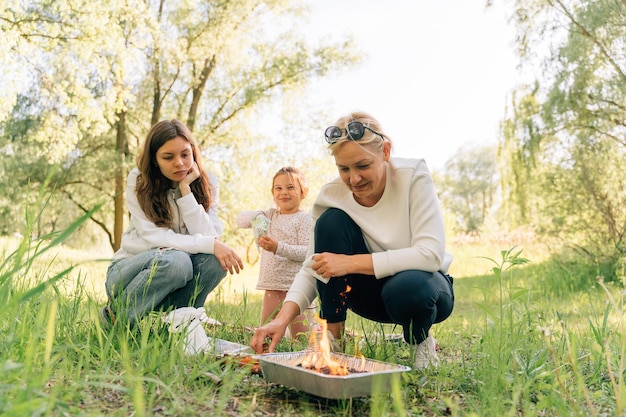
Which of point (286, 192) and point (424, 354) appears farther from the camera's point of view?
point (286, 192)

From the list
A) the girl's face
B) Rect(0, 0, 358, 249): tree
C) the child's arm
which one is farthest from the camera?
Rect(0, 0, 358, 249): tree

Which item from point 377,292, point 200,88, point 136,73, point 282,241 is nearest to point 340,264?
point 377,292

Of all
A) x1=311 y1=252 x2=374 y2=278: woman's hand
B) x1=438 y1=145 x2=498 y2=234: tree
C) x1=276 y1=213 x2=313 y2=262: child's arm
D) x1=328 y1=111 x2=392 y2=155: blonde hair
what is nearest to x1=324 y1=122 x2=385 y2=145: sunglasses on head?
x1=328 y1=111 x2=392 y2=155: blonde hair

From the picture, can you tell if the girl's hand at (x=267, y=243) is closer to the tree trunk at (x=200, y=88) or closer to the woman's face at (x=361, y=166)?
the woman's face at (x=361, y=166)

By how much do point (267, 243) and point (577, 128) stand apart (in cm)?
821

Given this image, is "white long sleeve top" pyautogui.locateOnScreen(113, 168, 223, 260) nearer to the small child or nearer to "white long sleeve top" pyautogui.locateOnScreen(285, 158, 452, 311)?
"white long sleeve top" pyautogui.locateOnScreen(285, 158, 452, 311)

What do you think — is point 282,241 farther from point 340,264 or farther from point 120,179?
point 120,179

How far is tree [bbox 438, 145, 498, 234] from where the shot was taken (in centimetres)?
5991

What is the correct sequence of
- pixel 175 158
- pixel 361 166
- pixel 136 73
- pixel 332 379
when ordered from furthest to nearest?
pixel 136 73, pixel 175 158, pixel 361 166, pixel 332 379

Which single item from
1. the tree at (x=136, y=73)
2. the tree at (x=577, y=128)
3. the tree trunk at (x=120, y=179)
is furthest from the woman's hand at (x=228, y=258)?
the tree trunk at (x=120, y=179)

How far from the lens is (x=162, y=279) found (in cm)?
298

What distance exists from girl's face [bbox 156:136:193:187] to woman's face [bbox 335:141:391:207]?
43.4 inches

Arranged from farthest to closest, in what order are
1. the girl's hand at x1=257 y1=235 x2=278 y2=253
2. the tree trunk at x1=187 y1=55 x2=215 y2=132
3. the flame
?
1. the tree trunk at x1=187 y1=55 x2=215 y2=132
2. the girl's hand at x1=257 y1=235 x2=278 y2=253
3. the flame

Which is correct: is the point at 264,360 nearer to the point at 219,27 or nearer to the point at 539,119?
the point at 539,119
